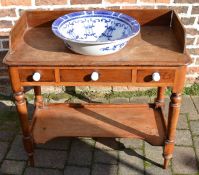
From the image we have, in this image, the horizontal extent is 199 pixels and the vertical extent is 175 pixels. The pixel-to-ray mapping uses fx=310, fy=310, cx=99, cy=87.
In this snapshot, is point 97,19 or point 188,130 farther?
point 188,130

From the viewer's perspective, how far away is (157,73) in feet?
5.82

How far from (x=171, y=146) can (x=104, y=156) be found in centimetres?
54

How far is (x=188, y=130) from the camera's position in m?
2.62

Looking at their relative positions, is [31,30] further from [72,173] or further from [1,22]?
[72,173]

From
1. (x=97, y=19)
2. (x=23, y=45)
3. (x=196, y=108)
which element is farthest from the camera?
(x=196, y=108)

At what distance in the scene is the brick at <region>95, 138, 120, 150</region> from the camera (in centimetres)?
249

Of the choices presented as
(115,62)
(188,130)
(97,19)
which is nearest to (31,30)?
(97,19)

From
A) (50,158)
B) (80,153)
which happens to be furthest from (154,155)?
(50,158)

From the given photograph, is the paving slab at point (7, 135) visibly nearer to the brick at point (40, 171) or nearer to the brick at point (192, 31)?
the brick at point (40, 171)

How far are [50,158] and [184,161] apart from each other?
1027 mm

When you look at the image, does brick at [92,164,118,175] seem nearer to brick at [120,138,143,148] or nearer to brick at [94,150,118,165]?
brick at [94,150,118,165]

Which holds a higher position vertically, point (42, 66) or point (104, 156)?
point (42, 66)

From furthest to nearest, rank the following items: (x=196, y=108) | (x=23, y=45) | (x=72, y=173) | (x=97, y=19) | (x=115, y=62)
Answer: (x=196, y=108)
(x=72, y=173)
(x=97, y=19)
(x=23, y=45)
(x=115, y=62)

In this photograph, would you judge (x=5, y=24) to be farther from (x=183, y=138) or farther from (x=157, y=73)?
(x=183, y=138)
